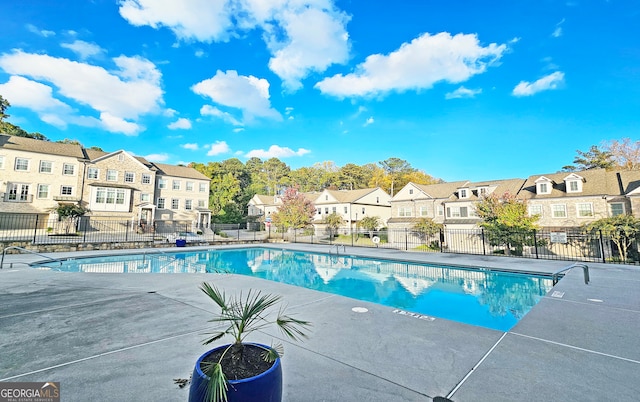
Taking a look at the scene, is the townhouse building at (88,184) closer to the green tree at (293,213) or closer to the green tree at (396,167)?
the green tree at (293,213)

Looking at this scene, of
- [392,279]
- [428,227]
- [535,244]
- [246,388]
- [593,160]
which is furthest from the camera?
[593,160]

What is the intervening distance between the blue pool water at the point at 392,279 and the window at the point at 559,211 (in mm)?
19958

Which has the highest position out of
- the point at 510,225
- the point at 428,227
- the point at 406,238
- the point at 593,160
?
the point at 593,160

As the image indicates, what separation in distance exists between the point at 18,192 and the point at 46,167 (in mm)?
3049

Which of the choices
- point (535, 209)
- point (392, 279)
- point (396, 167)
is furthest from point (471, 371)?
point (396, 167)

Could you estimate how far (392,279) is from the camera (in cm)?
1021

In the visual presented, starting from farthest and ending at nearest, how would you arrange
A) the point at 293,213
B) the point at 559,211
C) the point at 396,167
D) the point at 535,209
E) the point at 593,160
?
the point at 396,167, the point at 593,160, the point at 293,213, the point at 535,209, the point at 559,211

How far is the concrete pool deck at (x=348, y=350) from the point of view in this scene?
2.44 m

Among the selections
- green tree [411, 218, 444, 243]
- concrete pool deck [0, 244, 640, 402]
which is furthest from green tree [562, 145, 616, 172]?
concrete pool deck [0, 244, 640, 402]

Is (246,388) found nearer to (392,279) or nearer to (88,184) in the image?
(392,279)

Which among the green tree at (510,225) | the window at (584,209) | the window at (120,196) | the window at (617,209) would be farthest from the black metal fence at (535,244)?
the window at (120,196)

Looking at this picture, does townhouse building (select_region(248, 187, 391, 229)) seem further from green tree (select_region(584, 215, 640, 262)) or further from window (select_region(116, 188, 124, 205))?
green tree (select_region(584, 215, 640, 262))

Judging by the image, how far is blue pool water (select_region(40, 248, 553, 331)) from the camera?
685 cm

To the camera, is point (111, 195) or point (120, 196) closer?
point (111, 195)
